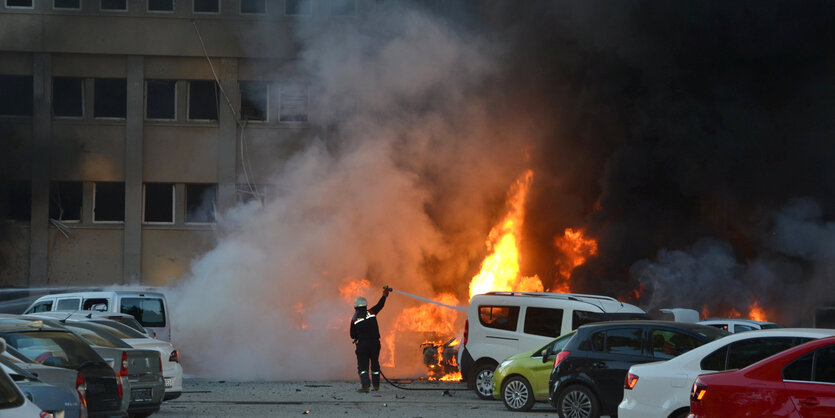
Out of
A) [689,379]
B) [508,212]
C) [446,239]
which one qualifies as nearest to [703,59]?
[508,212]

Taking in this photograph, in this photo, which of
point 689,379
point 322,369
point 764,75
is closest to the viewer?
point 689,379

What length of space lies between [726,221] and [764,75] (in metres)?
4.19

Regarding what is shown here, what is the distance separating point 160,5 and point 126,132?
4443 millimetres

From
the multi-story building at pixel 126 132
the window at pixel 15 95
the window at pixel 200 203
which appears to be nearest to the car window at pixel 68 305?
the multi-story building at pixel 126 132

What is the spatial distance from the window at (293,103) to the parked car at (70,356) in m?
19.5

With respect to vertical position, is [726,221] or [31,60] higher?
[31,60]

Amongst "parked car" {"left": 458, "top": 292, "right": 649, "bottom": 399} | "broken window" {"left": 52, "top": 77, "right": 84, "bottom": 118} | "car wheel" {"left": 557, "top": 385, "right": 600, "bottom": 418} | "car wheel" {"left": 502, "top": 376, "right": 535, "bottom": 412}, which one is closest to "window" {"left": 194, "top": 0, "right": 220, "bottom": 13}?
"broken window" {"left": 52, "top": 77, "right": 84, "bottom": 118}

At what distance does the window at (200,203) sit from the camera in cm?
3291

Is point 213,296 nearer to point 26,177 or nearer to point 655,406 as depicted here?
point 26,177

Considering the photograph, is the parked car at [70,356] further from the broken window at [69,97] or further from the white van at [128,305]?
the broken window at [69,97]

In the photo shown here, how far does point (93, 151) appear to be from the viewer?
32.9 meters

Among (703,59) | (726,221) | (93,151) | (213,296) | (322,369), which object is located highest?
(703,59)

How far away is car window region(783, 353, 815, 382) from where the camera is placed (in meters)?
7.93

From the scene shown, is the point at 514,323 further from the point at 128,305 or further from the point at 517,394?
the point at 128,305
